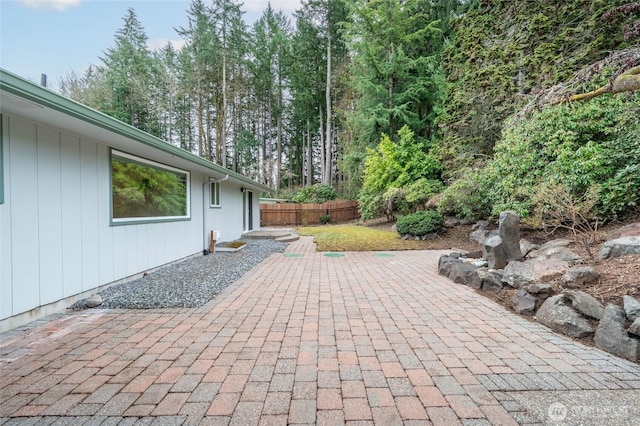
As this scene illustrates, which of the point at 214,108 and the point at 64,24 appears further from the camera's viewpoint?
the point at 214,108

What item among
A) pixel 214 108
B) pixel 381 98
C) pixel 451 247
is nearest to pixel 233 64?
pixel 214 108

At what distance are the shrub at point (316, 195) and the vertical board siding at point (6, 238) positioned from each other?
1657 cm

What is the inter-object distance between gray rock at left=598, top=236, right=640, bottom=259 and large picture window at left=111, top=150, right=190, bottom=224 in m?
7.15

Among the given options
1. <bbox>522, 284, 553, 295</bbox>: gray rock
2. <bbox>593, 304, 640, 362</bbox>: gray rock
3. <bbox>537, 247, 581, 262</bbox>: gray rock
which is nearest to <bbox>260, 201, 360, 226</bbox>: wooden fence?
<bbox>537, 247, 581, 262</bbox>: gray rock

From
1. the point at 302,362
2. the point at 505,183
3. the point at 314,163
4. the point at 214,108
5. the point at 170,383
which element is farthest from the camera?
the point at 314,163

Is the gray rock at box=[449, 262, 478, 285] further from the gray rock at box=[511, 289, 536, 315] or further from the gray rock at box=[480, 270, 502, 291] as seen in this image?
the gray rock at box=[511, 289, 536, 315]

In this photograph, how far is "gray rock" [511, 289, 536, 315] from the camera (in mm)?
3299

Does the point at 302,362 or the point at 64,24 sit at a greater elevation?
the point at 64,24

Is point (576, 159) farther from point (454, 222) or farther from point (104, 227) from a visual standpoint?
point (104, 227)

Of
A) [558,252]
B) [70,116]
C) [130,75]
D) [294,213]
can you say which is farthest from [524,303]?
[130,75]

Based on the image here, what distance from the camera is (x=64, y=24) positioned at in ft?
24.7

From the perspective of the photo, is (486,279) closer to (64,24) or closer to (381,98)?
(64,24)

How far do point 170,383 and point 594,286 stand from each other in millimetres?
4398

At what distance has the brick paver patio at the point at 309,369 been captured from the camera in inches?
66.7
